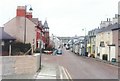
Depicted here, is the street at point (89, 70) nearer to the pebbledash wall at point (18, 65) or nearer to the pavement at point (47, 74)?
the pavement at point (47, 74)

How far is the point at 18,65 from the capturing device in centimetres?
2584

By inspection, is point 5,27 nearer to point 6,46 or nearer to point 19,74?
point 6,46

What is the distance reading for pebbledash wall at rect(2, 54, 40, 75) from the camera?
24.4m

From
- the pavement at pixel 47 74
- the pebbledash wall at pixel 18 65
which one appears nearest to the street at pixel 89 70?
the pavement at pixel 47 74

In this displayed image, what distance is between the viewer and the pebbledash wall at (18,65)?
2437 cm

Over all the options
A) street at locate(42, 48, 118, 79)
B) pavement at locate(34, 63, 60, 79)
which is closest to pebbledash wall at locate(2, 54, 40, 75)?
pavement at locate(34, 63, 60, 79)

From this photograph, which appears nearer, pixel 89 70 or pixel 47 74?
pixel 47 74

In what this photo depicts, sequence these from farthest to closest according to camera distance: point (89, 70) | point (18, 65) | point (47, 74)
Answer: point (89, 70) → point (47, 74) → point (18, 65)

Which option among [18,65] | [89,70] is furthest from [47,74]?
[89,70]

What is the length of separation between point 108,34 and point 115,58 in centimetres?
1101

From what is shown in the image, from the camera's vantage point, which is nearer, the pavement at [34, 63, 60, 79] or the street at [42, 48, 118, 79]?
the pavement at [34, 63, 60, 79]

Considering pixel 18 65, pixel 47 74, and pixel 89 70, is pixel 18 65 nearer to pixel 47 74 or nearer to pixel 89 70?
pixel 47 74

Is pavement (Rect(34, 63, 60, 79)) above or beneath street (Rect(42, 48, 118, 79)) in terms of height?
above

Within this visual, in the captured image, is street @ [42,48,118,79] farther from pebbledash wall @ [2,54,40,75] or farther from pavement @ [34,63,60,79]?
pebbledash wall @ [2,54,40,75]
